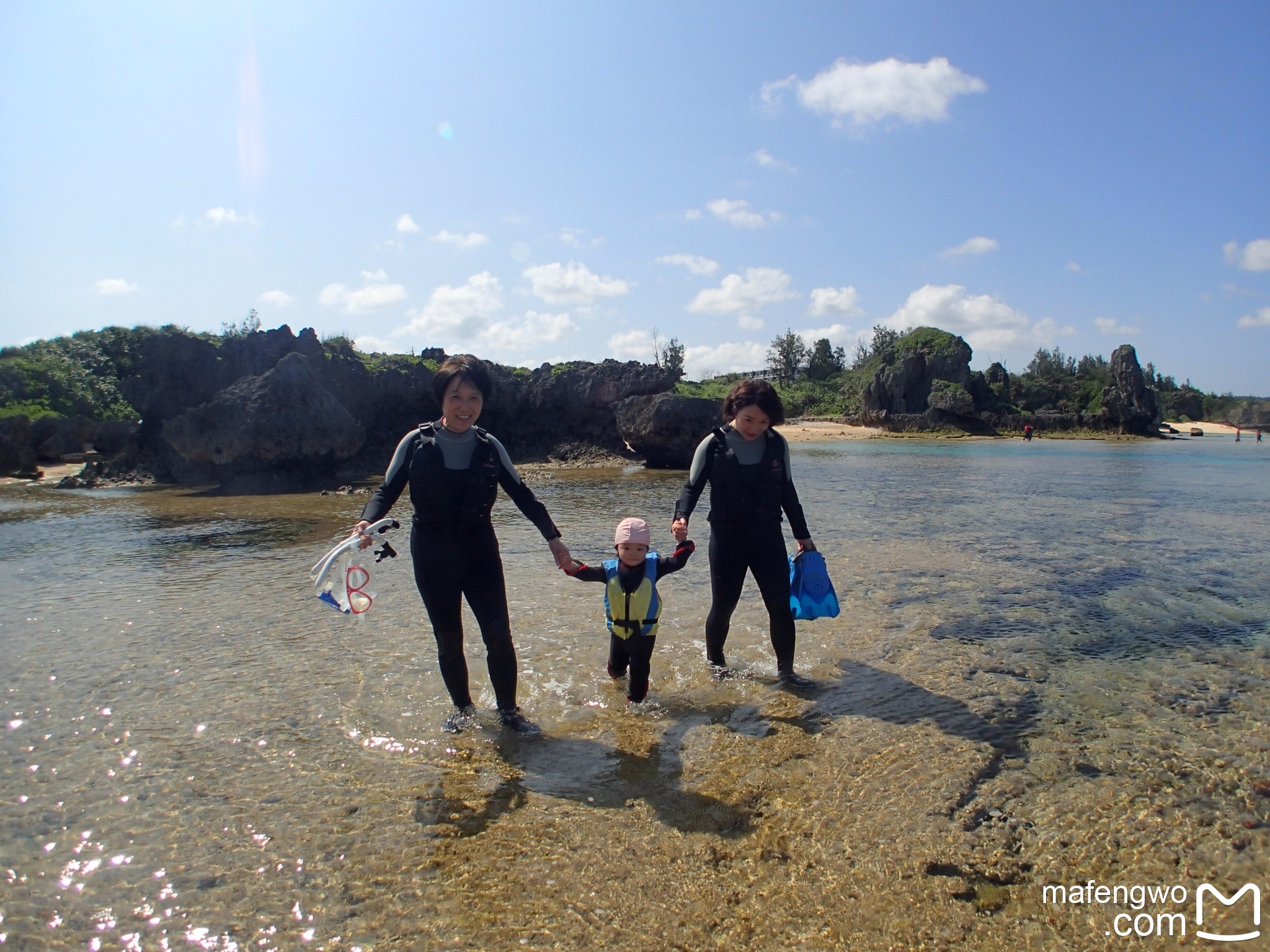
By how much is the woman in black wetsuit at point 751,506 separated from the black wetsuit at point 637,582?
37cm

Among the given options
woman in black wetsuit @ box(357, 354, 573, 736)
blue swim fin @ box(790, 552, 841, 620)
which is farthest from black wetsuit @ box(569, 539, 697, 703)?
blue swim fin @ box(790, 552, 841, 620)

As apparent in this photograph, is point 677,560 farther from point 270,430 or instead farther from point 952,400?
point 952,400

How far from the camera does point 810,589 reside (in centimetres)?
477

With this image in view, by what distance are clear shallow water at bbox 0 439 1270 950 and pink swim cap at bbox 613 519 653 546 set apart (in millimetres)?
1024

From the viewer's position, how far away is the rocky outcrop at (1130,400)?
160ft

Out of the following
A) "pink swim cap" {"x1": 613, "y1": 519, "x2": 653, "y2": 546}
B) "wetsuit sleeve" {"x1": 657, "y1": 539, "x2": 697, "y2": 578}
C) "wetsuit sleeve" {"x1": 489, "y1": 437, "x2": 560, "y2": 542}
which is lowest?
"wetsuit sleeve" {"x1": 657, "y1": 539, "x2": 697, "y2": 578}

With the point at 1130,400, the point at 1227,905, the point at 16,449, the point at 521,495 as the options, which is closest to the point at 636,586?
the point at 521,495

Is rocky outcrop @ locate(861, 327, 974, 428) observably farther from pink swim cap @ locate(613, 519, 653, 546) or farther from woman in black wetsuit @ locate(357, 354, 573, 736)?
woman in black wetsuit @ locate(357, 354, 573, 736)

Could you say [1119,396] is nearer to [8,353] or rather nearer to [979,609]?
[979,609]

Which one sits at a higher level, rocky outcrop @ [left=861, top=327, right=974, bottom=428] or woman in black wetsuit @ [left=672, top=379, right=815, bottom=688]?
rocky outcrop @ [left=861, top=327, right=974, bottom=428]

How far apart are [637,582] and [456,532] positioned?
1046mm

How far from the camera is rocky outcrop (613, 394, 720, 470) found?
722 inches

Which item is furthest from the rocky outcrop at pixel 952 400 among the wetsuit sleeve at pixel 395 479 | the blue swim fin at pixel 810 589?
the wetsuit sleeve at pixel 395 479

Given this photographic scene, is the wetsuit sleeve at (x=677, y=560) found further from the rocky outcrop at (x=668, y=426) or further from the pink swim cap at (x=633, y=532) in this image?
the rocky outcrop at (x=668, y=426)
